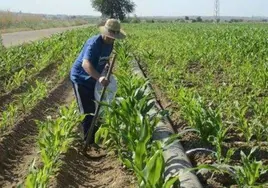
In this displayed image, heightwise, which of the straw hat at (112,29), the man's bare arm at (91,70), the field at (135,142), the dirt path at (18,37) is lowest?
the dirt path at (18,37)

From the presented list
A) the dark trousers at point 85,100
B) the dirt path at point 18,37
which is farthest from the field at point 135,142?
the dirt path at point 18,37

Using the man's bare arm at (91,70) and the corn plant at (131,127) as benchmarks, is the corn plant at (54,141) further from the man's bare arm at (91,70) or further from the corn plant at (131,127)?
the man's bare arm at (91,70)

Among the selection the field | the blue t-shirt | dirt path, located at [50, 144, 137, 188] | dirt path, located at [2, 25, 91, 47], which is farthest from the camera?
dirt path, located at [2, 25, 91, 47]

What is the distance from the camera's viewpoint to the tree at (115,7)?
72.8 metres

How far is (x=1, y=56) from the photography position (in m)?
10.1

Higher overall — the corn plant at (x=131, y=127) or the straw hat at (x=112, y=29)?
the straw hat at (x=112, y=29)

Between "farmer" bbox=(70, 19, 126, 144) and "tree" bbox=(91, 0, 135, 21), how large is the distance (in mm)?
67670

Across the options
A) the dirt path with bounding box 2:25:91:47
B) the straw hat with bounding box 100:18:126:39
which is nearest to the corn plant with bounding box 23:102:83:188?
the straw hat with bounding box 100:18:126:39

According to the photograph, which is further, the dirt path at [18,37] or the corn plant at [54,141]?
the dirt path at [18,37]

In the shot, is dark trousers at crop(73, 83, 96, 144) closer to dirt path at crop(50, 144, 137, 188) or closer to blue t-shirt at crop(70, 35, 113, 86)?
blue t-shirt at crop(70, 35, 113, 86)

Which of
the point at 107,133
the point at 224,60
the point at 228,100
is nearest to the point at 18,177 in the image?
the point at 107,133

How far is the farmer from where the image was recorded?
5.15m

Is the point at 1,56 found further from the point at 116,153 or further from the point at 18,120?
the point at 116,153

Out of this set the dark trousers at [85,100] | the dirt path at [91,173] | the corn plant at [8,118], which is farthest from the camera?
the dark trousers at [85,100]
